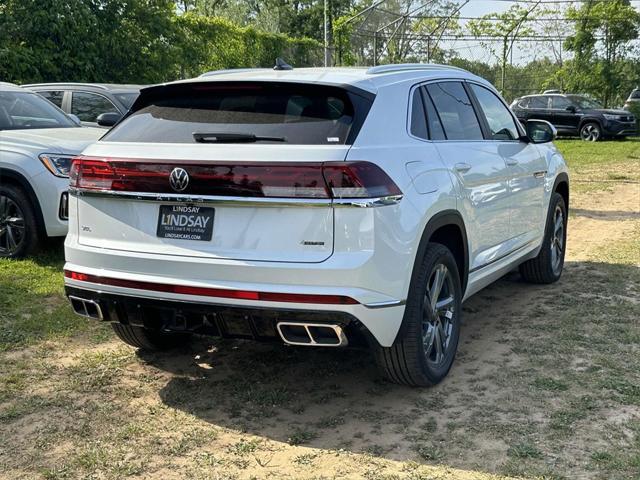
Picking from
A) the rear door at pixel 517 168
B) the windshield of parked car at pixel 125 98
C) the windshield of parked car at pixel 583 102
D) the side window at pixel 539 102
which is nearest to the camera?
the rear door at pixel 517 168

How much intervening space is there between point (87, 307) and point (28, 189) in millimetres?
3212

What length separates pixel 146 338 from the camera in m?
4.65

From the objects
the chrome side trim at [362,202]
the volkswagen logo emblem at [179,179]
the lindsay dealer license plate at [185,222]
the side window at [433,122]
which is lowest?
the lindsay dealer license plate at [185,222]

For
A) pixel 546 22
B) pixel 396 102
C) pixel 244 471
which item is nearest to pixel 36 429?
pixel 244 471

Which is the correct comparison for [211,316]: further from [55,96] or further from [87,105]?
[55,96]

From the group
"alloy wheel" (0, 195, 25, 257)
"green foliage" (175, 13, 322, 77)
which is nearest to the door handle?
"alloy wheel" (0, 195, 25, 257)

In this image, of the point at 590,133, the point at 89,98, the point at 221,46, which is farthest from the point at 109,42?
the point at 590,133

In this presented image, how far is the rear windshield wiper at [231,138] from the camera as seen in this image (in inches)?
141

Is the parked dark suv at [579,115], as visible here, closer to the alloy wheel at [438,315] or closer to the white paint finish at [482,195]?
the white paint finish at [482,195]

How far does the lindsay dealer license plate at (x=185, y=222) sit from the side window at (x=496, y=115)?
2488mm

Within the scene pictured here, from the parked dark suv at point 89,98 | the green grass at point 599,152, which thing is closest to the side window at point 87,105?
the parked dark suv at point 89,98

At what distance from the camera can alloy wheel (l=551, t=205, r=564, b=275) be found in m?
6.49

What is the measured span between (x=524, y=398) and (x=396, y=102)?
5.73 feet

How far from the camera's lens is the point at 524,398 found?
4.05 metres
